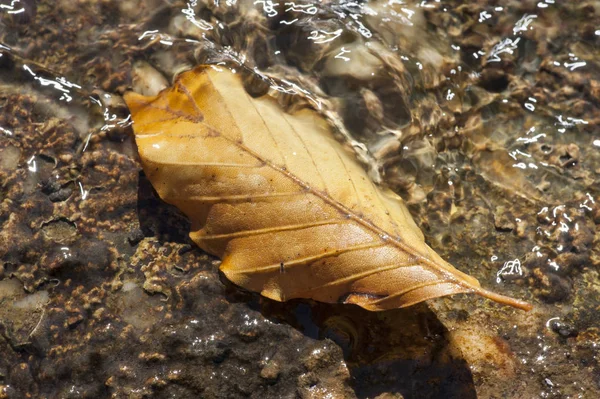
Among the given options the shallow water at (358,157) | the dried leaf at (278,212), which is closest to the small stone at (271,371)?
the shallow water at (358,157)

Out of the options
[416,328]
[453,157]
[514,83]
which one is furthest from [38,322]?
[514,83]

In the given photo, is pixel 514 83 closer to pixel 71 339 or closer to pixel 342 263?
pixel 342 263

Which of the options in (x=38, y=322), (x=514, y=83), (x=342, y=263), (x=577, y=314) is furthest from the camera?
(x=514, y=83)

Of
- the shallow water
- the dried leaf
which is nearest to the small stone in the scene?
the shallow water

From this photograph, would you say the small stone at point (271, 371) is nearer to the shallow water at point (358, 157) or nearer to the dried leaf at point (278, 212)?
the shallow water at point (358, 157)

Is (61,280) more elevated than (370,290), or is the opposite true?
(370,290)

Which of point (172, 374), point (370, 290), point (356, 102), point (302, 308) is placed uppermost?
point (356, 102)

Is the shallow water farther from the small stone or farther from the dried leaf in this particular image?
the dried leaf
